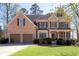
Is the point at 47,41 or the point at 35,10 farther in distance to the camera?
the point at 47,41

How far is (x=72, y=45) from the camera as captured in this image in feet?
35.7

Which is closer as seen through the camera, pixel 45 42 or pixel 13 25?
pixel 45 42

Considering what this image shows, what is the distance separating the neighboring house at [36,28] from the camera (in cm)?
1072

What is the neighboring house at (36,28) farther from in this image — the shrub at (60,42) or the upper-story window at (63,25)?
the shrub at (60,42)

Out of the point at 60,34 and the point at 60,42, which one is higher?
the point at 60,34

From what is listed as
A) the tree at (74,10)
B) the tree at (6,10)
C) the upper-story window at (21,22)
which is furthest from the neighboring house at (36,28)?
the tree at (6,10)

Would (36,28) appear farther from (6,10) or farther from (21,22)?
(6,10)

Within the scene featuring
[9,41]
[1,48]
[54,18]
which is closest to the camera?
[9,41]

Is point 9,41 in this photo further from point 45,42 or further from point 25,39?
point 45,42

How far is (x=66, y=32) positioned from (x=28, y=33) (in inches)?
66.3

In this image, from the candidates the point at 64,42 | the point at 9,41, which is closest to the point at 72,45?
the point at 64,42

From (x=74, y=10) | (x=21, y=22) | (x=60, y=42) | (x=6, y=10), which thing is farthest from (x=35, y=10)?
(x=21, y=22)

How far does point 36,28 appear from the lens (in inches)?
481

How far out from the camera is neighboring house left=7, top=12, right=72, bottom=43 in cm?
1072
